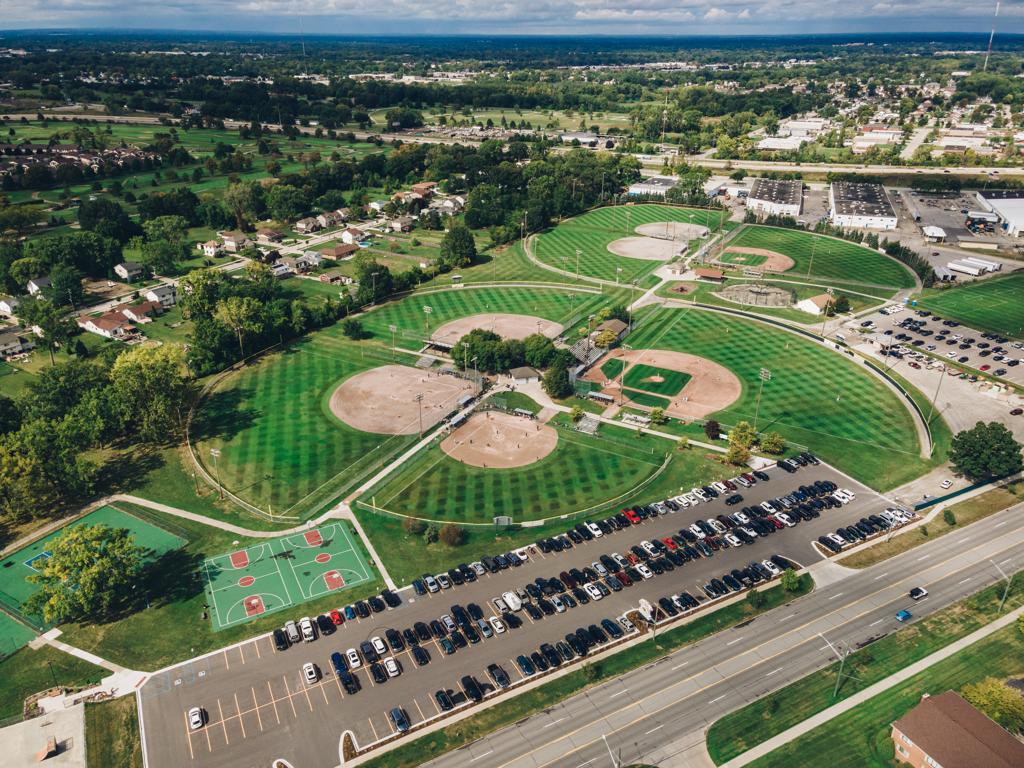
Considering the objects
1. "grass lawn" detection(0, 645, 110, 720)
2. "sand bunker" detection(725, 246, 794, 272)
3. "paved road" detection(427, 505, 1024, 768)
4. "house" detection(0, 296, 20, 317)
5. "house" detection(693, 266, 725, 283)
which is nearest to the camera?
"paved road" detection(427, 505, 1024, 768)

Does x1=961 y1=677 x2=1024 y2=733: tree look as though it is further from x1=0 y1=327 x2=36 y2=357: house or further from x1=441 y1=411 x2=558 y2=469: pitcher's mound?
x1=0 y1=327 x2=36 y2=357: house

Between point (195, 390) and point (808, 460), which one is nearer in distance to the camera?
point (808, 460)

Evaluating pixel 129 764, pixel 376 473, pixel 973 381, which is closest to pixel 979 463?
pixel 973 381

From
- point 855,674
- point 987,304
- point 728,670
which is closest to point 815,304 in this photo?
point 987,304

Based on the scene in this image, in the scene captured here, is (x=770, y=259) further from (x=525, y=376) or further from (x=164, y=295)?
(x=164, y=295)

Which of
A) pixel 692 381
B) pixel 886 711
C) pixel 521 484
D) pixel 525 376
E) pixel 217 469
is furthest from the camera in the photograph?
pixel 525 376

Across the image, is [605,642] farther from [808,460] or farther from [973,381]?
[973,381]

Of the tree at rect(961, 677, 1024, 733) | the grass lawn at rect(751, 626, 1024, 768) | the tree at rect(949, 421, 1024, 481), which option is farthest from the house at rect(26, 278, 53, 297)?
the tree at rect(949, 421, 1024, 481)
